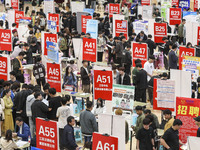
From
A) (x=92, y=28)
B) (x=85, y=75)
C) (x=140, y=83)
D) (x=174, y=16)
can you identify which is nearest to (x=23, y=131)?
(x=85, y=75)

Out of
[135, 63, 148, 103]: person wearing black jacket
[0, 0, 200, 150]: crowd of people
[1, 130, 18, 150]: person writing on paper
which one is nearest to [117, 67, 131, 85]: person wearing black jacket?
[0, 0, 200, 150]: crowd of people

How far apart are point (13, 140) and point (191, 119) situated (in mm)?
4523

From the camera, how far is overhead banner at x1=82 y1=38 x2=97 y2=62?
19391mm

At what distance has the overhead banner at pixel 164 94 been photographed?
47.3 feet

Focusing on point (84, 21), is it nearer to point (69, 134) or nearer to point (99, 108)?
point (99, 108)

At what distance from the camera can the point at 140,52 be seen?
19.2 meters

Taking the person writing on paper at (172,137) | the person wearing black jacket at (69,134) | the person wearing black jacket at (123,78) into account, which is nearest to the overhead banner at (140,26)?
the person wearing black jacket at (123,78)

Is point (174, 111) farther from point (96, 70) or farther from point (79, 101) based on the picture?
point (79, 101)

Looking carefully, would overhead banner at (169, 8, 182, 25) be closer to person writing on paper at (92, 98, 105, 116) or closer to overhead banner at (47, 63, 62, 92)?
overhead banner at (47, 63, 62, 92)

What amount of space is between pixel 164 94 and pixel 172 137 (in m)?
2.99

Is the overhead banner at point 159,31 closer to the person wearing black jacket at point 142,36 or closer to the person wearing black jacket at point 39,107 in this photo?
the person wearing black jacket at point 142,36

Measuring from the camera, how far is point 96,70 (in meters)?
15.3

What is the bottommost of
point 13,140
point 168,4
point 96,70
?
point 13,140

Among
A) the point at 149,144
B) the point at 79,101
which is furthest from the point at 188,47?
the point at 149,144
